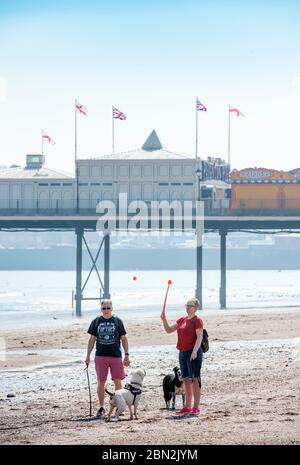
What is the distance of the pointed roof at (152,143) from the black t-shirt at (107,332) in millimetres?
52258

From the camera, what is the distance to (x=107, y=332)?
53.2 ft

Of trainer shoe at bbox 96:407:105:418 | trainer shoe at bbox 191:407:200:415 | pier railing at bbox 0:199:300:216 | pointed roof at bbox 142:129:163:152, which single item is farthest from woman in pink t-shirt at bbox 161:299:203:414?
pointed roof at bbox 142:129:163:152

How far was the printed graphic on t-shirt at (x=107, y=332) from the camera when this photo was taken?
16156 millimetres

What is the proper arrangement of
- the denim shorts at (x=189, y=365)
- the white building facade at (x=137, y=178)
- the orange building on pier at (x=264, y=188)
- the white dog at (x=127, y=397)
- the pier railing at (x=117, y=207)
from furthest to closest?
the orange building on pier at (x=264, y=188), the white building facade at (x=137, y=178), the pier railing at (x=117, y=207), the denim shorts at (x=189, y=365), the white dog at (x=127, y=397)

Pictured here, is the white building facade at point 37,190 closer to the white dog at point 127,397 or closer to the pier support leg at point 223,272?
the pier support leg at point 223,272

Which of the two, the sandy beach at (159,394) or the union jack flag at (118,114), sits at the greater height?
the union jack flag at (118,114)

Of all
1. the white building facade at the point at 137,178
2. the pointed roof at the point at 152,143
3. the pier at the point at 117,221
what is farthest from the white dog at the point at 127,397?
the pointed roof at the point at 152,143

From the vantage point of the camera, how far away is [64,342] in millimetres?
30094

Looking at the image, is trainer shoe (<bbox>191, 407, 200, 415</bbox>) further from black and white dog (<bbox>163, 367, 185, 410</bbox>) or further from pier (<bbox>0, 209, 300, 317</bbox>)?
pier (<bbox>0, 209, 300, 317</bbox>)

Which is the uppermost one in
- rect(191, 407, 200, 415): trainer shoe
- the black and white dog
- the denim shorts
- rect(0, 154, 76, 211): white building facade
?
rect(0, 154, 76, 211): white building facade

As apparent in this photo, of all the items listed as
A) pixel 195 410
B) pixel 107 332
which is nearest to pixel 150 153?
pixel 107 332

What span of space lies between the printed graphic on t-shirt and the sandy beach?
0.99 metres

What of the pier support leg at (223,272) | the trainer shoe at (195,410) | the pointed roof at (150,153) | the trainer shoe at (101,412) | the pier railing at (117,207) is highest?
the pointed roof at (150,153)

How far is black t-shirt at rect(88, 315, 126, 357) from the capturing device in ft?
53.1
